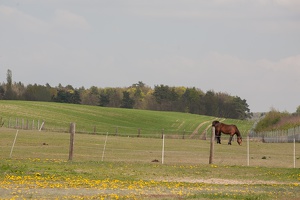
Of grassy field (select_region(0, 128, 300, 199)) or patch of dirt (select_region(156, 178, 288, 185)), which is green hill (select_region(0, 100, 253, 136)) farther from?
patch of dirt (select_region(156, 178, 288, 185))

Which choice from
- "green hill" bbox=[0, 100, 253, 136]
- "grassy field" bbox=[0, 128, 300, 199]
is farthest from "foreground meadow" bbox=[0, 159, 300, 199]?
"green hill" bbox=[0, 100, 253, 136]

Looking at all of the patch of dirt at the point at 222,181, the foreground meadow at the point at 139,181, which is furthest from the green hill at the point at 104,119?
the patch of dirt at the point at 222,181

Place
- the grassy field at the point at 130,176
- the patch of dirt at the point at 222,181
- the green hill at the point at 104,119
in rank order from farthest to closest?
the green hill at the point at 104,119 < the patch of dirt at the point at 222,181 < the grassy field at the point at 130,176

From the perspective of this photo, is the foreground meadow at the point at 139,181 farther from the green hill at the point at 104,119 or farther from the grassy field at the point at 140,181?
the green hill at the point at 104,119

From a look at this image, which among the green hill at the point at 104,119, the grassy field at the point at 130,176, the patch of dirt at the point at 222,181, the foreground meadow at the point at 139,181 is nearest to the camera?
the foreground meadow at the point at 139,181

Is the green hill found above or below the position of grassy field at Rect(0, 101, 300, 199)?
above

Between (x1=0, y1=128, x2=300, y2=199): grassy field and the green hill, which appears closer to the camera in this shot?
(x1=0, y1=128, x2=300, y2=199): grassy field

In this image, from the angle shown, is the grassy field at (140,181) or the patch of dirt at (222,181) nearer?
the grassy field at (140,181)

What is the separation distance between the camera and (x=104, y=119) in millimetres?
137125

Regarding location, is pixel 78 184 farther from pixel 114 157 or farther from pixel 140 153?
pixel 140 153

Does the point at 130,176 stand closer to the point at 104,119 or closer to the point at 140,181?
the point at 140,181

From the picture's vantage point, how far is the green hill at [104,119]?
376 feet

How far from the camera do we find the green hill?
11462cm

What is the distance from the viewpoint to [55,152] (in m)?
51.7
